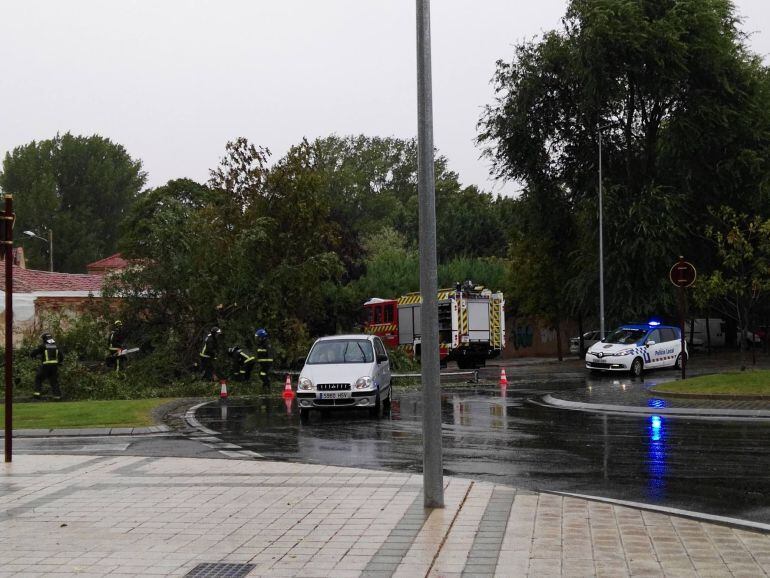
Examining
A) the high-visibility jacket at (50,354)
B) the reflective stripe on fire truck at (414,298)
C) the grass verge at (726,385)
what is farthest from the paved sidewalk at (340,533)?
the reflective stripe on fire truck at (414,298)

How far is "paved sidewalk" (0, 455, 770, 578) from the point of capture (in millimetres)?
6715

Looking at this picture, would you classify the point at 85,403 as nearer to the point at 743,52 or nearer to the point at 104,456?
the point at 104,456

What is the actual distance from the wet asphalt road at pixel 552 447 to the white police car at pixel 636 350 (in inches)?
411

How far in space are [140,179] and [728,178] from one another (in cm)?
7163

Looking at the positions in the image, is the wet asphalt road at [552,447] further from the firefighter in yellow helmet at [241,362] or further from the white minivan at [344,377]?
the firefighter in yellow helmet at [241,362]

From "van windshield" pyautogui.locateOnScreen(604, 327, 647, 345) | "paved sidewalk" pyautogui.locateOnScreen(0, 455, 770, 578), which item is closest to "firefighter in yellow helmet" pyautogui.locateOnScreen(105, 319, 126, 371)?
"van windshield" pyautogui.locateOnScreen(604, 327, 647, 345)

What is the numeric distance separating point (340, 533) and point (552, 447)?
6.73m

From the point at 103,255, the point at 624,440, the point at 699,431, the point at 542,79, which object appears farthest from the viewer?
the point at 103,255

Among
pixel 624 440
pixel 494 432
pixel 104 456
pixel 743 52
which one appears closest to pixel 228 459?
pixel 104 456

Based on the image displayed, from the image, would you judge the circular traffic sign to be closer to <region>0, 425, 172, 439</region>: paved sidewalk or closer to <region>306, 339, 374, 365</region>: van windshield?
<region>306, 339, 374, 365</region>: van windshield

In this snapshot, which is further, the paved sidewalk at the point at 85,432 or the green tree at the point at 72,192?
the green tree at the point at 72,192

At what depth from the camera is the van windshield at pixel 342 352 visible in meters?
19.7

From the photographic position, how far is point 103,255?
310 feet

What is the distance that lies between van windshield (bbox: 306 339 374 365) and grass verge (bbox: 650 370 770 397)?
792 centimetres
